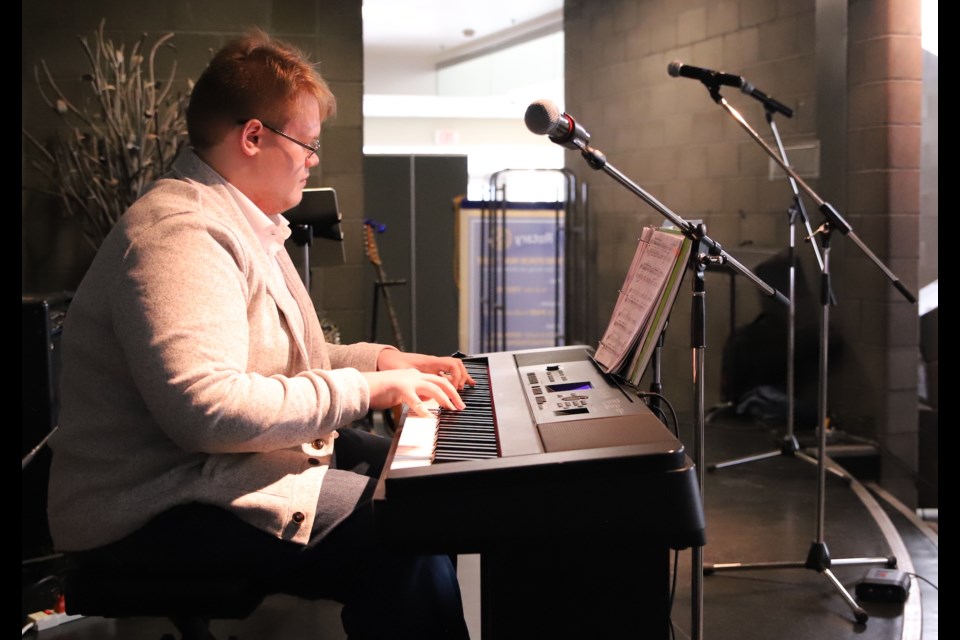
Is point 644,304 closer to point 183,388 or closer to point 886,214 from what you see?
point 183,388

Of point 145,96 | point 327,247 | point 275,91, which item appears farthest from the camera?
point 145,96

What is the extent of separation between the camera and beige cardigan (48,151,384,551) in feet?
3.82

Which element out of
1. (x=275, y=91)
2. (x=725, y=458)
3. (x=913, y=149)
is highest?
(x=913, y=149)

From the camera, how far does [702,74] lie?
7.63 feet

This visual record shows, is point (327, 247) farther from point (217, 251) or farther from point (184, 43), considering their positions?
point (217, 251)

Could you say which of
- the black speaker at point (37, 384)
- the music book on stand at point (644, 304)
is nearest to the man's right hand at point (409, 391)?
the music book on stand at point (644, 304)

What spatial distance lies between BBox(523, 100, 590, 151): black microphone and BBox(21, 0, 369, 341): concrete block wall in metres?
3.04

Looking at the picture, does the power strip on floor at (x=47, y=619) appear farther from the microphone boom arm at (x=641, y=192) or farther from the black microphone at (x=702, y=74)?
the black microphone at (x=702, y=74)

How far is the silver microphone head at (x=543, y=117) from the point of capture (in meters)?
1.41

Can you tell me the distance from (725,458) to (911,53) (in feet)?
5.86


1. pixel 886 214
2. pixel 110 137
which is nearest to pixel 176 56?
pixel 110 137

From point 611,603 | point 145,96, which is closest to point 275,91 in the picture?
point 611,603

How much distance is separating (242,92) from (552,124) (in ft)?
1.50

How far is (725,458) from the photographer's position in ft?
13.2
